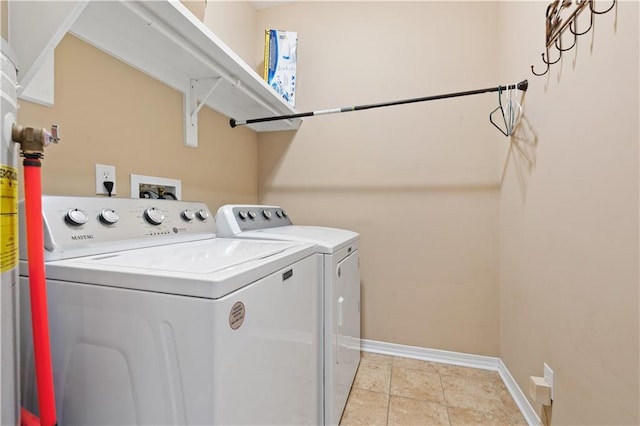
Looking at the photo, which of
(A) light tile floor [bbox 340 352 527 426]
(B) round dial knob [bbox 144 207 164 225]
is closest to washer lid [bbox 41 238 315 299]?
(B) round dial knob [bbox 144 207 164 225]

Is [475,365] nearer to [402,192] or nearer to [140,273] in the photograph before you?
[402,192]

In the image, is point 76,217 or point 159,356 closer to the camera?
point 159,356

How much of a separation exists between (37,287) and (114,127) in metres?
0.83

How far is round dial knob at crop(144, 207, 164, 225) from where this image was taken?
1.08 meters

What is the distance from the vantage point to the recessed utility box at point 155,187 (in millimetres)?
1296

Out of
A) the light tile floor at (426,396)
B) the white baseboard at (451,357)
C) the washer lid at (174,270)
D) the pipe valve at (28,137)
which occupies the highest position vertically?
the pipe valve at (28,137)

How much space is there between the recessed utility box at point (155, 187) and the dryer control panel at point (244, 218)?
30cm

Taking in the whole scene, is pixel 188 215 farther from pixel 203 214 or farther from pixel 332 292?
pixel 332 292

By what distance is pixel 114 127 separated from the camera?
47.6 inches

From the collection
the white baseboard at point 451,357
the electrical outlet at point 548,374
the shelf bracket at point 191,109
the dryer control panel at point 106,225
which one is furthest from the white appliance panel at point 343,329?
the shelf bracket at point 191,109

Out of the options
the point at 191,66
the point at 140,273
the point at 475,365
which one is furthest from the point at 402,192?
the point at 140,273

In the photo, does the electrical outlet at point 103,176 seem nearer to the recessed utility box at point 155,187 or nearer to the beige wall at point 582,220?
the recessed utility box at point 155,187

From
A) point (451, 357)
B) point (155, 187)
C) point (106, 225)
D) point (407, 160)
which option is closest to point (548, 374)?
point (451, 357)

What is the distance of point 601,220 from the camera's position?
920mm
